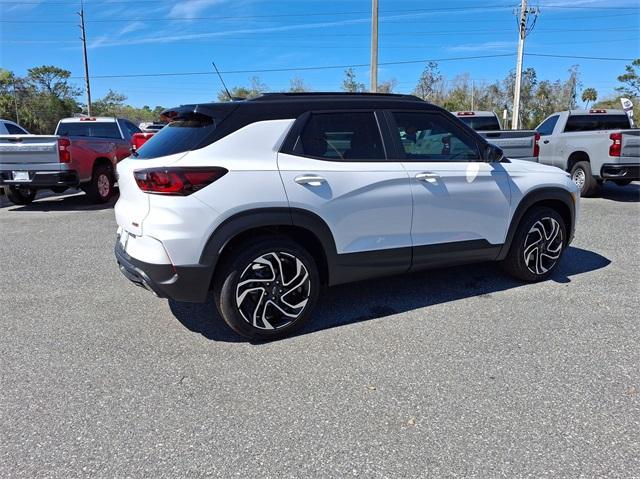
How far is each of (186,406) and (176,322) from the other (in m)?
1.26

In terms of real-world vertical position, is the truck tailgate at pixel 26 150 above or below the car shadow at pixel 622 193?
above

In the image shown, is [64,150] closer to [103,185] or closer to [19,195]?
[103,185]

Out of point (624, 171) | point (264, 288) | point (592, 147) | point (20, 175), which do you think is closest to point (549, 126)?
point (592, 147)

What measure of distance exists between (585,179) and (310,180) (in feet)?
30.8

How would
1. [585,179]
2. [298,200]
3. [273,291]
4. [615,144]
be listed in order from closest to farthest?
[298,200] < [273,291] < [615,144] < [585,179]

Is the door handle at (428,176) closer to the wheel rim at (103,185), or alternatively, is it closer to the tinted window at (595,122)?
the wheel rim at (103,185)

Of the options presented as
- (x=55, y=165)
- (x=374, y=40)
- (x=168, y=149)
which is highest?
(x=374, y=40)

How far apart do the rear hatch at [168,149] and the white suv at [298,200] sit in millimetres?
14

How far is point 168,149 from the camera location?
351 cm

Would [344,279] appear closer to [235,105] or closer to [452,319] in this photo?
[452,319]

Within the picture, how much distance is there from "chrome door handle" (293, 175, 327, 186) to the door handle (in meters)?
0.89

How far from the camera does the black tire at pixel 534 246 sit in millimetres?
4703

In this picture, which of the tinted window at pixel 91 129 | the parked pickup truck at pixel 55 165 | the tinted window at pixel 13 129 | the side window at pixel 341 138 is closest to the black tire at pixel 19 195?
the parked pickup truck at pixel 55 165

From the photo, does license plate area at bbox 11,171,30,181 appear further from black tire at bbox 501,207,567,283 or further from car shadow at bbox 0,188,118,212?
Result: black tire at bbox 501,207,567,283
